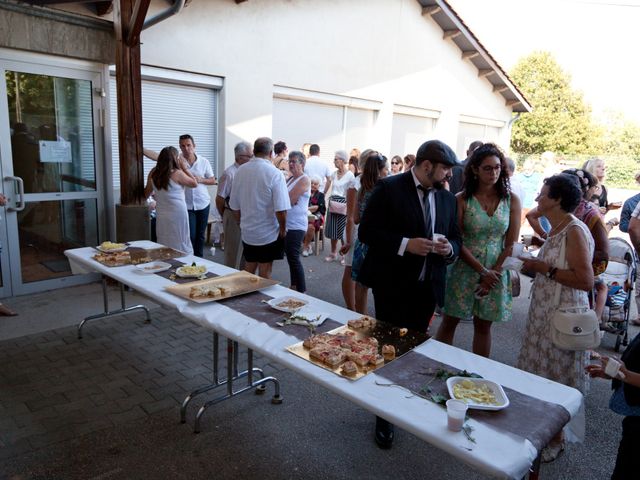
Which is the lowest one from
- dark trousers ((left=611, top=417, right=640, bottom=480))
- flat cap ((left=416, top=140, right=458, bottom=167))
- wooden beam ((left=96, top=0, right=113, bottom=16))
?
dark trousers ((left=611, top=417, right=640, bottom=480))

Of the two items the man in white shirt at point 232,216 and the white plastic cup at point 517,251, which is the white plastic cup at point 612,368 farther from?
the man in white shirt at point 232,216

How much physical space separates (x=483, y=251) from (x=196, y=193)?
3950mm

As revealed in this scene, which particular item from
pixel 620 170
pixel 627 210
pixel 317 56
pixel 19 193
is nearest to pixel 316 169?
pixel 317 56

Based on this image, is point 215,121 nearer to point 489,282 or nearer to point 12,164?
point 12,164

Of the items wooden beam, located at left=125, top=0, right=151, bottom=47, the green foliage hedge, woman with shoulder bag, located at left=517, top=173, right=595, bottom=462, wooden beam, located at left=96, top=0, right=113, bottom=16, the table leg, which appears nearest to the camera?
the table leg

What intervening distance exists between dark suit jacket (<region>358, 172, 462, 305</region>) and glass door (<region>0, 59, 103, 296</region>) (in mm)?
4091

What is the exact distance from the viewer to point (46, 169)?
204 inches

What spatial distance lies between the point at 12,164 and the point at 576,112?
31.5 metres

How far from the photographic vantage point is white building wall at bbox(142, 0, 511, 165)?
6.83 m

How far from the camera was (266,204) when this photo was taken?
14.6 ft

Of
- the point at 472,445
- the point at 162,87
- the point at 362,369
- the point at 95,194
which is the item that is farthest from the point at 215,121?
the point at 472,445

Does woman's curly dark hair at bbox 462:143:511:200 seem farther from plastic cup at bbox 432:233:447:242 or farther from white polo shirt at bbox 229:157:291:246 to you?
white polo shirt at bbox 229:157:291:246

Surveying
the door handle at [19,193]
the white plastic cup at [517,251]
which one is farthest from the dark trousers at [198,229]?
the white plastic cup at [517,251]

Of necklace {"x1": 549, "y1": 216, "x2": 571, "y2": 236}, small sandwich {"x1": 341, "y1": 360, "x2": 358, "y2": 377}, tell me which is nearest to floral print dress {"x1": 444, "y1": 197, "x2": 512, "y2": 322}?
necklace {"x1": 549, "y1": 216, "x2": 571, "y2": 236}
